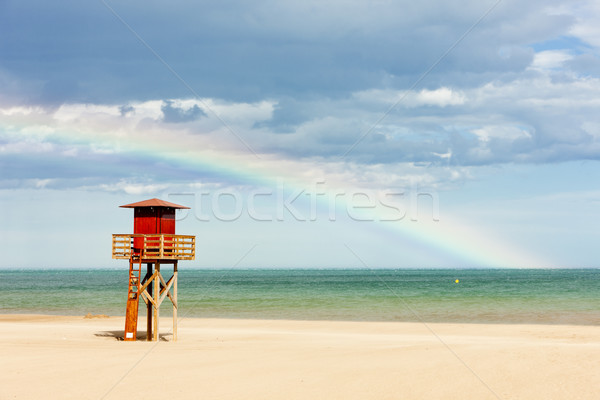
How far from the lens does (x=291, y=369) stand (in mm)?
17312

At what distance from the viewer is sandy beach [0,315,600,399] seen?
14.4 metres

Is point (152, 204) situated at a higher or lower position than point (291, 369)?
higher

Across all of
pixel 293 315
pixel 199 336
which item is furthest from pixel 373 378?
pixel 293 315

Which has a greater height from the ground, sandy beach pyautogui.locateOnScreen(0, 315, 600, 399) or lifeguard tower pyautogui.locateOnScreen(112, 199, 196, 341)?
lifeguard tower pyautogui.locateOnScreen(112, 199, 196, 341)

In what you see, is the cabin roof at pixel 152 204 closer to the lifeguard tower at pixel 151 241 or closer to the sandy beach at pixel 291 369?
the lifeguard tower at pixel 151 241

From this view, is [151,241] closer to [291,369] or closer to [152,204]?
[152,204]

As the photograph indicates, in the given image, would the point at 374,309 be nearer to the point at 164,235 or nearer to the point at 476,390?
the point at 164,235

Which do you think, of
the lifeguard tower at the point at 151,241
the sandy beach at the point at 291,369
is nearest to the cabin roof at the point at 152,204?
the lifeguard tower at the point at 151,241

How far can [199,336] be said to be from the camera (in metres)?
28.2

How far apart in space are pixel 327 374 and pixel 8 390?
8.22m

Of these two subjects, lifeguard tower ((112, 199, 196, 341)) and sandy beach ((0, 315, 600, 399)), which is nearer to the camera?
sandy beach ((0, 315, 600, 399))

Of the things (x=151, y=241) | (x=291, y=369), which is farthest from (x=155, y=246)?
(x=291, y=369)

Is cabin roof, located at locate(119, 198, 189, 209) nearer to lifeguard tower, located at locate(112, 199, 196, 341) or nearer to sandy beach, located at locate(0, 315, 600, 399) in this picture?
lifeguard tower, located at locate(112, 199, 196, 341)

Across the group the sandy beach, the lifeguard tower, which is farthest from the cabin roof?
the sandy beach
